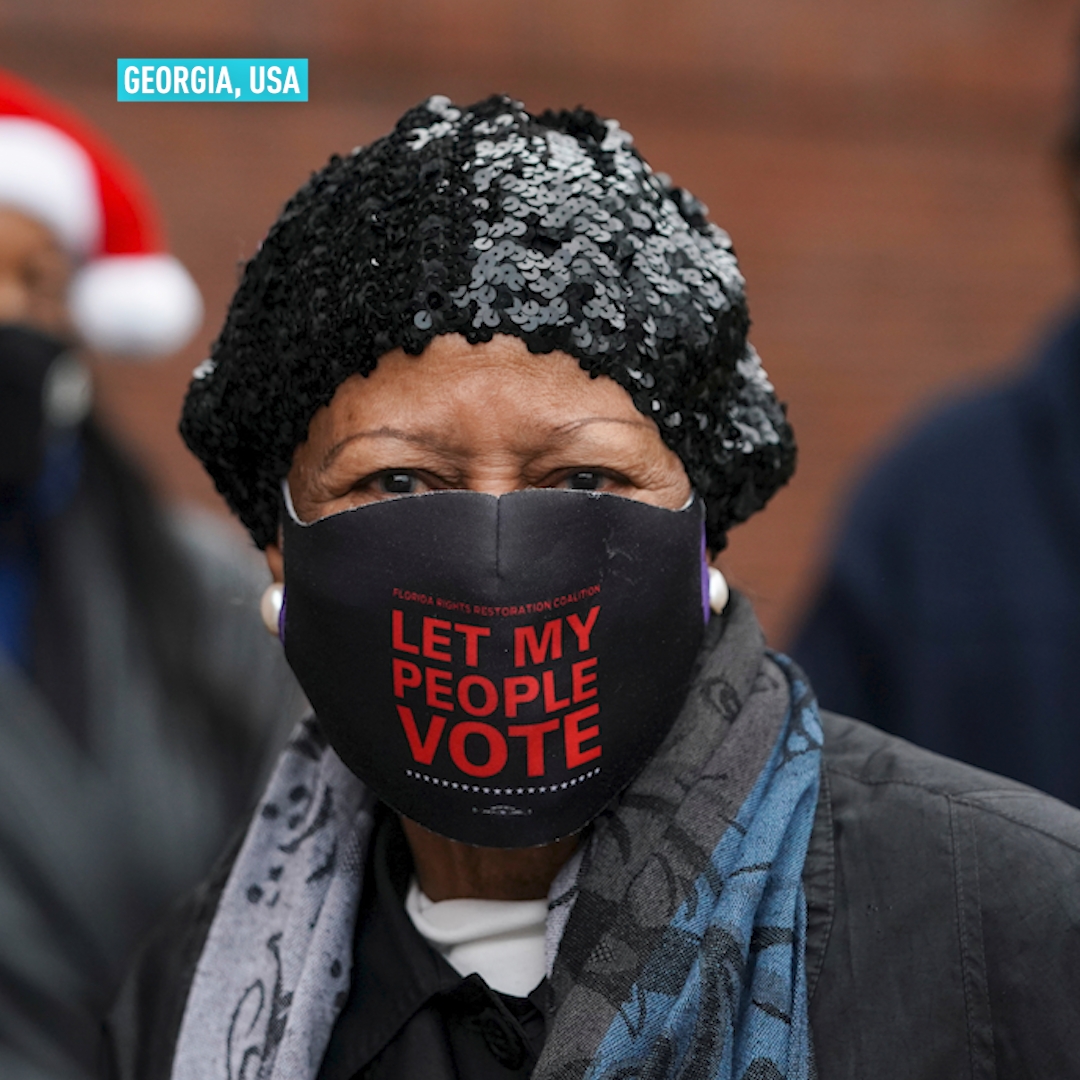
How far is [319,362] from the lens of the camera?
5.45ft

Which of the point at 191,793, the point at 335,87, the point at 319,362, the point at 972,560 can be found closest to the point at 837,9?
the point at 335,87

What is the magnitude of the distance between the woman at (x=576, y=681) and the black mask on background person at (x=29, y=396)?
4.54 feet

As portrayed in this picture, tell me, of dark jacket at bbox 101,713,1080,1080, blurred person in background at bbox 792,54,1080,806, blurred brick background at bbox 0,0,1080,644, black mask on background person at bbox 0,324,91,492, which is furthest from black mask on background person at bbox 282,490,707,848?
blurred brick background at bbox 0,0,1080,644

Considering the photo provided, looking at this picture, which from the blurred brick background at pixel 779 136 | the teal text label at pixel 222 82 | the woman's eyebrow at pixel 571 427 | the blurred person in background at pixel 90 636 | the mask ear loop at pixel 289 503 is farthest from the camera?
the blurred brick background at pixel 779 136

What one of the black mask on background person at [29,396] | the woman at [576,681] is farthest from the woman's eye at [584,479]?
the black mask on background person at [29,396]

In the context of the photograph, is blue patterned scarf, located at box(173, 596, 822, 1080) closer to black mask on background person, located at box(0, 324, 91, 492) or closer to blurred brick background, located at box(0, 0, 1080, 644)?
black mask on background person, located at box(0, 324, 91, 492)

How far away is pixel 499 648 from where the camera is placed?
5.15 feet

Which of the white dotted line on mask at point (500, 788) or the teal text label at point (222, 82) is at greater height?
the teal text label at point (222, 82)

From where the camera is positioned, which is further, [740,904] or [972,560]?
[972,560]

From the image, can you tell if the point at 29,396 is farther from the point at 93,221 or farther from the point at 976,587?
the point at 976,587

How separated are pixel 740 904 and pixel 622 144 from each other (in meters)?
0.92

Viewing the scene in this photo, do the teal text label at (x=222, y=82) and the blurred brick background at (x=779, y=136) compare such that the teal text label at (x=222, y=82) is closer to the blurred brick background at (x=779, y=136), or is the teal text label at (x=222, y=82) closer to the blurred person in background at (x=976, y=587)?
the blurred person in background at (x=976, y=587)

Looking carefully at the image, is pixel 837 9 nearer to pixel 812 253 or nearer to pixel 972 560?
pixel 812 253

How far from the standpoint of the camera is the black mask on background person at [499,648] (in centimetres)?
158
